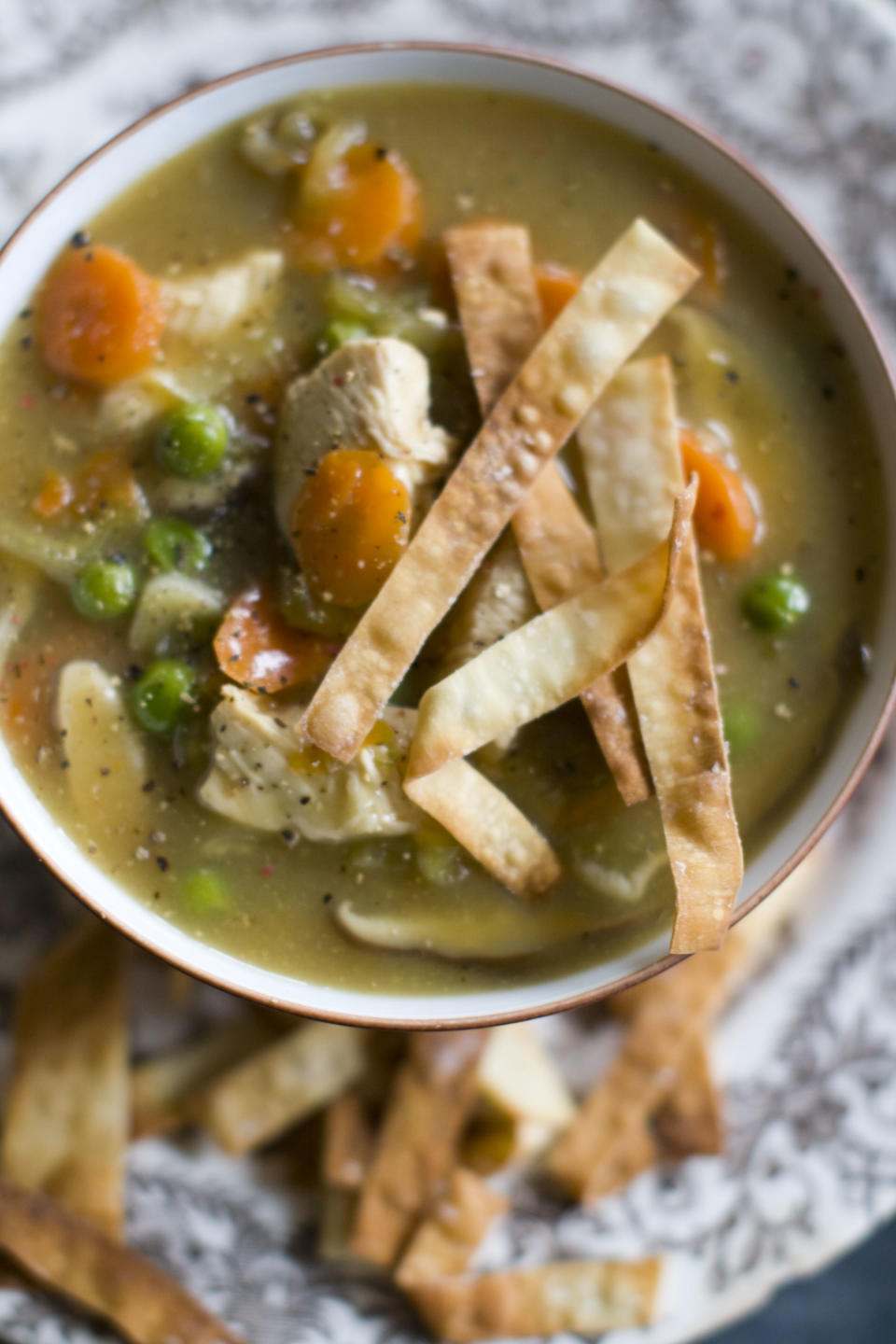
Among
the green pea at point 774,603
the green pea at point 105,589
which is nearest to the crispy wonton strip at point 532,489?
the green pea at point 774,603

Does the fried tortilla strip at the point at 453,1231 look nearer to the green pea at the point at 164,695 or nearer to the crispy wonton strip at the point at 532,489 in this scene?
the crispy wonton strip at the point at 532,489

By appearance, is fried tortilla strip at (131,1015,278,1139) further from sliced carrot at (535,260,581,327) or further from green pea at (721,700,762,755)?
sliced carrot at (535,260,581,327)

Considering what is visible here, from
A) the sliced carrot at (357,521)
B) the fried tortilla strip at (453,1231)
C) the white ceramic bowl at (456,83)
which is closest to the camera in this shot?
the sliced carrot at (357,521)

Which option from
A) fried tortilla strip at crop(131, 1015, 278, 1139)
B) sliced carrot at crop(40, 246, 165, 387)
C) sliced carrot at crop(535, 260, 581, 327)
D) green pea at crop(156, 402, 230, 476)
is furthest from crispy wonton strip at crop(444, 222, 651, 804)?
fried tortilla strip at crop(131, 1015, 278, 1139)

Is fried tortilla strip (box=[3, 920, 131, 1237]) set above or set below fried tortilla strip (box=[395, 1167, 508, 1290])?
below

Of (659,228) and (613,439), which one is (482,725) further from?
(659,228)
